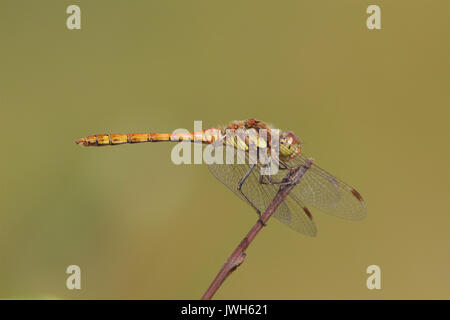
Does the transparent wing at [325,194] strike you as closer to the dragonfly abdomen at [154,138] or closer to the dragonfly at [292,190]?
the dragonfly at [292,190]

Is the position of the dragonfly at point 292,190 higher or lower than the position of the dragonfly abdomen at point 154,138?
lower

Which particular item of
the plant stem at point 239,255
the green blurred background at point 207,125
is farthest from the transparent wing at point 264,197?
the green blurred background at point 207,125

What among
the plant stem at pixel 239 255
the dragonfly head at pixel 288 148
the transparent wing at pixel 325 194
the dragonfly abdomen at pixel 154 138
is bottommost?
the plant stem at pixel 239 255

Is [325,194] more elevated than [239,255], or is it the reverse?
[325,194]

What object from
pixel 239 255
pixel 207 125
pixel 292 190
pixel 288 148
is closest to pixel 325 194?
pixel 292 190

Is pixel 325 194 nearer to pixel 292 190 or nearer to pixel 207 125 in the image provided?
pixel 292 190

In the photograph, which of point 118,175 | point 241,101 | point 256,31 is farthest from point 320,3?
point 118,175

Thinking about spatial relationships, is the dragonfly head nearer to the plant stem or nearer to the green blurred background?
the plant stem

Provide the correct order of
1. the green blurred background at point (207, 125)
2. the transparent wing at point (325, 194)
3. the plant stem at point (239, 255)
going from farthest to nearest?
the green blurred background at point (207, 125)
the transparent wing at point (325, 194)
the plant stem at point (239, 255)
